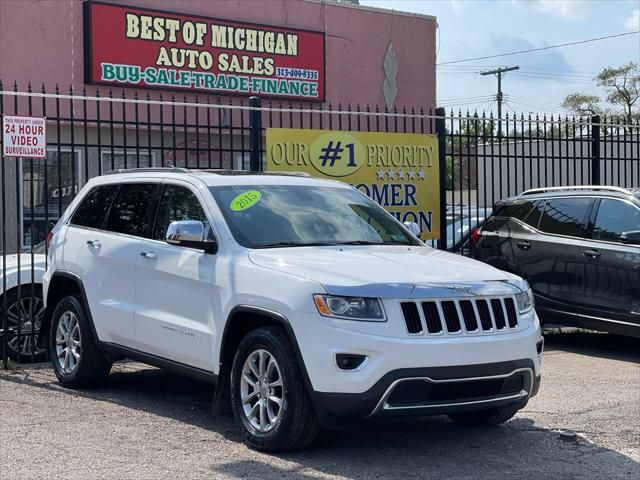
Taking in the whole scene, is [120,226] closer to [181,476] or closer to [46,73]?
[181,476]

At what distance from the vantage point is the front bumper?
215 inches

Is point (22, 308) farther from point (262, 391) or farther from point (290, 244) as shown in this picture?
point (262, 391)

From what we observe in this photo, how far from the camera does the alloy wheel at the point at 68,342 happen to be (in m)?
7.87

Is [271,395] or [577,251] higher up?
[577,251]

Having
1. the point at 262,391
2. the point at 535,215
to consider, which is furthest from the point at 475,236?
the point at 262,391

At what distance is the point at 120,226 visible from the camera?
760 cm

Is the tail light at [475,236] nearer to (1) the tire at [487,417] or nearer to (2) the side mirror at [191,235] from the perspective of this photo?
(1) the tire at [487,417]

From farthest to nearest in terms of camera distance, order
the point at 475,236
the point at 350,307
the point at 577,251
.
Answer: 1. the point at 475,236
2. the point at 577,251
3. the point at 350,307

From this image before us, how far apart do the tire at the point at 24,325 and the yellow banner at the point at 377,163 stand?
302 cm

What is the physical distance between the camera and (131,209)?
7586 millimetres

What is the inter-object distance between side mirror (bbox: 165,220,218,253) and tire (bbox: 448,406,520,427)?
2.04 meters

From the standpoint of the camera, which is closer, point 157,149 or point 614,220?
point 614,220

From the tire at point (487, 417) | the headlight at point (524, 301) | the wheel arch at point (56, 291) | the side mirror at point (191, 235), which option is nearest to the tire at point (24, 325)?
the wheel arch at point (56, 291)

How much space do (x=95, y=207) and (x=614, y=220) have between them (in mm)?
5389
